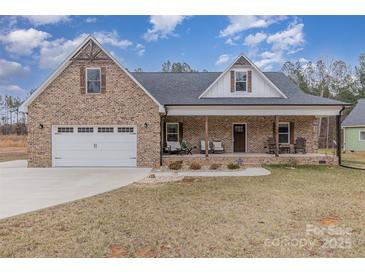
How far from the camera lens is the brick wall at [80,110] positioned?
49.0ft

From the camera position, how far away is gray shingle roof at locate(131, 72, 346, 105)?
16.1 meters

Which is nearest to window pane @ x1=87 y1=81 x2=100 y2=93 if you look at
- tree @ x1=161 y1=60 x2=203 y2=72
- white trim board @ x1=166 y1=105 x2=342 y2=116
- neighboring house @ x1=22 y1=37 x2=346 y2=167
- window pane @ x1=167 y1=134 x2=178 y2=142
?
neighboring house @ x1=22 y1=37 x2=346 y2=167

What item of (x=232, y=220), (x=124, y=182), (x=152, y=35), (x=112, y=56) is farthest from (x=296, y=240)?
(x=152, y=35)

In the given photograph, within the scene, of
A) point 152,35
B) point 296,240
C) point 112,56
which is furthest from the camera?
point 152,35

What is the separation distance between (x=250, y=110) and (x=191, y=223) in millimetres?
10831

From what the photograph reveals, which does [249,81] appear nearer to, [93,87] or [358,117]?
[93,87]

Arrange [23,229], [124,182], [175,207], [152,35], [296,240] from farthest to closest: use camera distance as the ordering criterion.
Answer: [152,35] → [124,182] → [175,207] → [23,229] → [296,240]

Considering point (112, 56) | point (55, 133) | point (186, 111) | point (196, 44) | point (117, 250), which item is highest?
point (196, 44)

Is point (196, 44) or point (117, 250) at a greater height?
point (196, 44)

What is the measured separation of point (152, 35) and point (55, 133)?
12.7 metres

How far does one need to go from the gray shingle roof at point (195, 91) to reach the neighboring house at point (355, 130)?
38.6 feet

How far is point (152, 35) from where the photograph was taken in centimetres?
2388

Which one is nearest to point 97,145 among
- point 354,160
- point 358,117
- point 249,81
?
point 249,81

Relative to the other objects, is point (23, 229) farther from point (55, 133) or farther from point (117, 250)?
point (55, 133)
